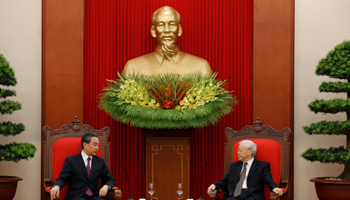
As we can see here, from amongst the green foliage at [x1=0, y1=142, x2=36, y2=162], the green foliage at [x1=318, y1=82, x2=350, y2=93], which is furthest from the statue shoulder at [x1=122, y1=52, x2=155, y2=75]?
the green foliage at [x1=318, y1=82, x2=350, y2=93]

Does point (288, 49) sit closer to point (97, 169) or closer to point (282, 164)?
point (282, 164)

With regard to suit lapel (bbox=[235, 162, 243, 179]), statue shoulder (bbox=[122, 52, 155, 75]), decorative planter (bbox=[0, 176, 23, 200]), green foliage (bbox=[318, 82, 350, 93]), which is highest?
statue shoulder (bbox=[122, 52, 155, 75])

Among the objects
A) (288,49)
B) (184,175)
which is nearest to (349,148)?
(288,49)

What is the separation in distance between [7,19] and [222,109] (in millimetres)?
2716

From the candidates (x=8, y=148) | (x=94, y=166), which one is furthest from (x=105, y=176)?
(x=8, y=148)

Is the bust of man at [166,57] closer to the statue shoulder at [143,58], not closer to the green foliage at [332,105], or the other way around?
the statue shoulder at [143,58]

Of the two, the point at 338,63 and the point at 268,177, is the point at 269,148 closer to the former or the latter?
the point at 268,177

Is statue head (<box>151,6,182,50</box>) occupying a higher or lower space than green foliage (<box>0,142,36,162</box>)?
higher

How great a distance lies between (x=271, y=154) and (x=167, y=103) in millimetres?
1085

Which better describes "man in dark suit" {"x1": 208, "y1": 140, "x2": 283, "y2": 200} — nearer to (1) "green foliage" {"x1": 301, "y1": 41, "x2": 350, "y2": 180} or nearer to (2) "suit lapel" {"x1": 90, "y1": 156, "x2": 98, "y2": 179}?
(1) "green foliage" {"x1": 301, "y1": 41, "x2": 350, "y2": 180}

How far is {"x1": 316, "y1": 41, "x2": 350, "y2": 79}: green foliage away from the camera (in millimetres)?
5281

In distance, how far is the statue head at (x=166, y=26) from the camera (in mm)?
5723

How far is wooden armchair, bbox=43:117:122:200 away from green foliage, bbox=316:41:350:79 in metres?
2.28

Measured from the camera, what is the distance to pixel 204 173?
6203 millimetres
